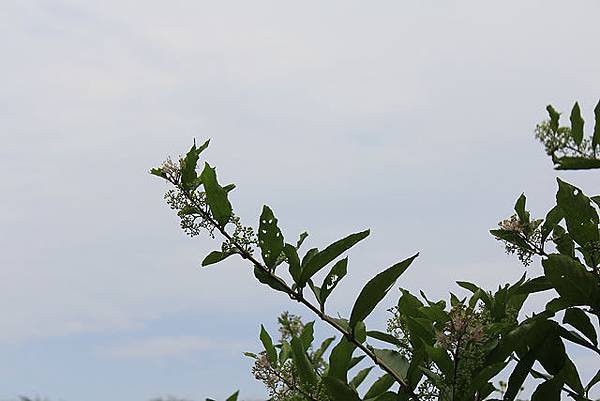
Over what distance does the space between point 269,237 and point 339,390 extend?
403mm

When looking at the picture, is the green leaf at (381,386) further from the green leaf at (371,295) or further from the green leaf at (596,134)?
the green leaf at (596,134)

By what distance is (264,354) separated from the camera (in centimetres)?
241

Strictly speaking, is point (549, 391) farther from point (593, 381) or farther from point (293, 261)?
point (293, 261)

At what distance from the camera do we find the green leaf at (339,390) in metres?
2.14

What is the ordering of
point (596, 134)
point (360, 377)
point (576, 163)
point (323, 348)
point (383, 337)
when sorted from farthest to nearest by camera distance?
1. point (323, 348)
2. point (360, 377)
3. point (383, 337)
4. point (596, 134)
5. point (576, 163)

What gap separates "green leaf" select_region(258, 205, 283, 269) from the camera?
224 cm

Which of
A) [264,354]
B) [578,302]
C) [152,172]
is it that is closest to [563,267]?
[578,302]

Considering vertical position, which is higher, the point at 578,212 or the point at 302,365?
the point at 578,212

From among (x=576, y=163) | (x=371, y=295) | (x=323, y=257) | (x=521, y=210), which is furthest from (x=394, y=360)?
(x=576, y=163)

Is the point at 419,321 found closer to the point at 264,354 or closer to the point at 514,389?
the point at 514,389

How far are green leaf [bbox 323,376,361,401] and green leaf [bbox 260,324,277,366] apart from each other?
27cm

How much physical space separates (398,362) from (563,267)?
0.49 metres

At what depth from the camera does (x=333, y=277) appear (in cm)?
230

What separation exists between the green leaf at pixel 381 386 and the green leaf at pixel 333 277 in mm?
306
